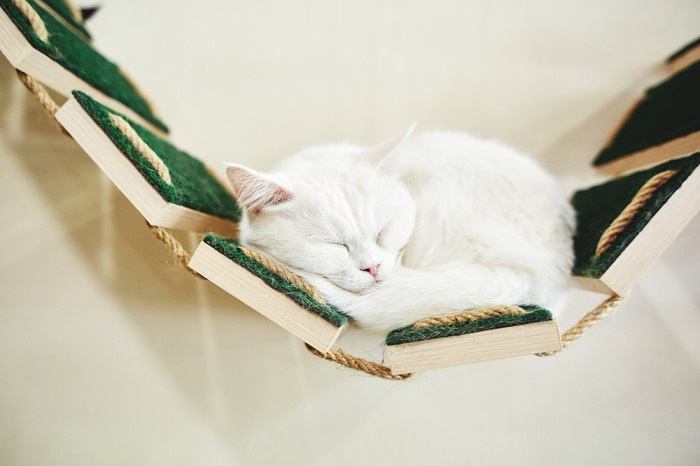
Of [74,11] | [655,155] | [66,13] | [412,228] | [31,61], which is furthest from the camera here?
[74,11]

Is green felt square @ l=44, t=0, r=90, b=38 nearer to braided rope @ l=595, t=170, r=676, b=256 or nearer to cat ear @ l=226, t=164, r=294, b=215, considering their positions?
cat ear @ l=226, t=164, r=294, b=215

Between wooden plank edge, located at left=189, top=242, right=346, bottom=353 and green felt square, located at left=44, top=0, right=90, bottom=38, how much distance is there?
2.98 ft

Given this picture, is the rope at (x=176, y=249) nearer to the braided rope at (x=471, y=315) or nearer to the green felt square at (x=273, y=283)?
the green felt square at (x=273, y=283)

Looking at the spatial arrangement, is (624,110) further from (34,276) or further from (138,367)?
(34,276)

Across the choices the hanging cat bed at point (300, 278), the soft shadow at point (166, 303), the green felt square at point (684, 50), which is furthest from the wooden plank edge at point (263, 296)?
the green felt square at point (684, 50)

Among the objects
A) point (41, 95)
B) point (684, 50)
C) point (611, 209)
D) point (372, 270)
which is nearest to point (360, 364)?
point (372, 270)

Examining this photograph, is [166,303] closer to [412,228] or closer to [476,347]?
[412,228]

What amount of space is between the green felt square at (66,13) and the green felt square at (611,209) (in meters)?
1.47

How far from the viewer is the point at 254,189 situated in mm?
720

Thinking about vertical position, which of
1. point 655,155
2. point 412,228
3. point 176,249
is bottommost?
point 655,155

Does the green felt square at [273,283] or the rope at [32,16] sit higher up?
the rope at [32,16]

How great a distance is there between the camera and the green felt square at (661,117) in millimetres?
917

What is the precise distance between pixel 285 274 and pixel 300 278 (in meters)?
0.03

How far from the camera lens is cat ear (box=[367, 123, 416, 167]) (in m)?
0.80
